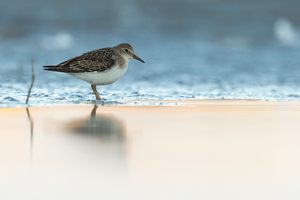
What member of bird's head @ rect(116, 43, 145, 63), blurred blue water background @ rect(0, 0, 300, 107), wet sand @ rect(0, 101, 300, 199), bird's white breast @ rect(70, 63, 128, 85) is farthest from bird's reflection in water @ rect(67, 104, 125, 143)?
bird's head @ rect(116, 43, 145, 63)

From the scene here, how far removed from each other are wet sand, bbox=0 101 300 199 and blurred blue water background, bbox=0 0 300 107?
5.37 feet

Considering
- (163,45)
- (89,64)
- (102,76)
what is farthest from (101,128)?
(163,45)

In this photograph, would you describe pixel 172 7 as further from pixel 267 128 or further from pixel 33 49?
pixel 267 128

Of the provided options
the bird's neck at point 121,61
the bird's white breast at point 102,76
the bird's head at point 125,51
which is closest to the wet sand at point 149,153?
the bird's white breast at point 102,76

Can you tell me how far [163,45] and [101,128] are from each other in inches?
476

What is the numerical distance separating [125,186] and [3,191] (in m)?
0.68

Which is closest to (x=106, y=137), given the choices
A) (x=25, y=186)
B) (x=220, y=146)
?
(x=220, y=146)

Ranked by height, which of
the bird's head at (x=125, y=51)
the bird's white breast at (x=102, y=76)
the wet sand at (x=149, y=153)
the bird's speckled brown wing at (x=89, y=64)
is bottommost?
the wet sand at (x=149, y=153)

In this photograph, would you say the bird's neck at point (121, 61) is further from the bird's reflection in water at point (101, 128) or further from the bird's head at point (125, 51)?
the bird's reflection in water at point (101, 128)

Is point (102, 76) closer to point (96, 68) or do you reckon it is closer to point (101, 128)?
point (96, 68)

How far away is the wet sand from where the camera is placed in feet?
14.3

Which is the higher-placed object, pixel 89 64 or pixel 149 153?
pixel 89 64

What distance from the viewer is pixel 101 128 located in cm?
666

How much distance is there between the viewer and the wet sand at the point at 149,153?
4371 mm
